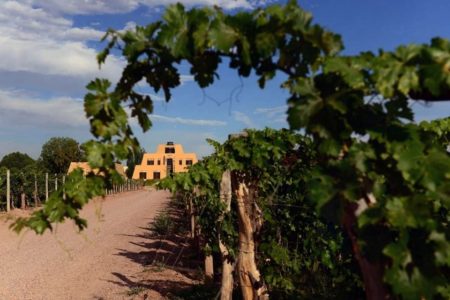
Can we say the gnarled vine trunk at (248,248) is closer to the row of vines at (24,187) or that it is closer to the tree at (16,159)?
the row of vines at (24,187)

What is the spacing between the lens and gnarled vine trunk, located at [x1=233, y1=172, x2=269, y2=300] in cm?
555

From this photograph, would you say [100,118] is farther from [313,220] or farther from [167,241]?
[167,241]

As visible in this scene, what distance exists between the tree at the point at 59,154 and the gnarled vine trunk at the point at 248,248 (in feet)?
208

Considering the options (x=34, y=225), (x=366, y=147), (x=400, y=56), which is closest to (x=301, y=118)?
(x=366, y=147)

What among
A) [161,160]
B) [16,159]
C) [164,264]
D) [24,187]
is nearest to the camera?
[164,264]

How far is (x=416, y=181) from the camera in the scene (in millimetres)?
1881

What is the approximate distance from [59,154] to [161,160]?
13134 millimetres

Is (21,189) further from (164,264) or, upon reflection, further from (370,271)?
(370,271)

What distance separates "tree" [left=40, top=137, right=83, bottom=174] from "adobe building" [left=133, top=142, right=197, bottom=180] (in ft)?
27.4

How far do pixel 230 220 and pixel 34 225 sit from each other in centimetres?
467

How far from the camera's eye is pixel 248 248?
559 cm

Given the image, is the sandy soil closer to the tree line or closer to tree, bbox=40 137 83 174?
the tree line

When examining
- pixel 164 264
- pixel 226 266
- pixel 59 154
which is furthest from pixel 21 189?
pixel 59 154

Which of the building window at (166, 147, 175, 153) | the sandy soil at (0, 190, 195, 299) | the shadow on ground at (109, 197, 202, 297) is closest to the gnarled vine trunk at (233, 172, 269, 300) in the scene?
the sandy soil at (0, 190, 195, 299)
